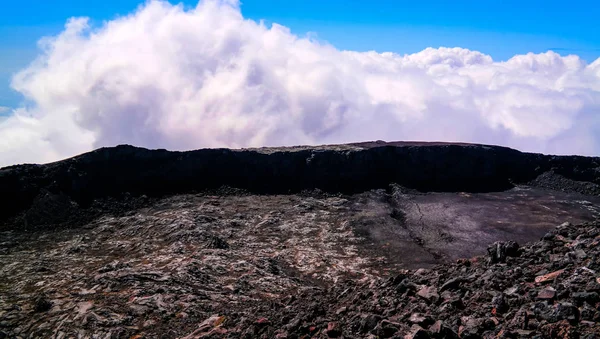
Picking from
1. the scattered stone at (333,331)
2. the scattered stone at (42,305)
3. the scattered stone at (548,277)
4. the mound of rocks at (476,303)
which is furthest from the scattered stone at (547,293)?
the scattered stone at (42,305)

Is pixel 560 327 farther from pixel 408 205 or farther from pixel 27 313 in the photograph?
pixel 408 205

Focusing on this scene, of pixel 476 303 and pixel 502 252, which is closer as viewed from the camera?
pixel 476 303

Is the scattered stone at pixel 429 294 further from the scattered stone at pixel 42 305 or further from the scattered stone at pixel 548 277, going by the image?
the scattered stone at pixel 42 305

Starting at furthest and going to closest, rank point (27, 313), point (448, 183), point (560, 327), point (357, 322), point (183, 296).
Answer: point (448, 183) < point (183, 296) < point (27, 313) < point (357, 322) < point (560, 327)

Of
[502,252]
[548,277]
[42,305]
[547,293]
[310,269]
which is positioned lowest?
[310,269]

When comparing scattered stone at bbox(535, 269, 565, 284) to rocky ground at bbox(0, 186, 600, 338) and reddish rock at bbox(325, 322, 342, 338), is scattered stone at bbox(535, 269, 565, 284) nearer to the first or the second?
rocky ground at bbox(0, 186, 600, 338)

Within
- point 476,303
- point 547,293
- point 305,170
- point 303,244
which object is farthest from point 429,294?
point 305,170

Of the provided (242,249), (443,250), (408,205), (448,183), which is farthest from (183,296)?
(448,183)

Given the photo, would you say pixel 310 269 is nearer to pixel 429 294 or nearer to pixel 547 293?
pixel 429 294
